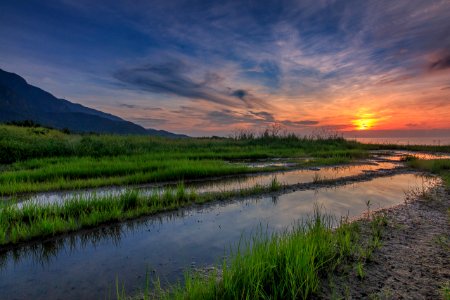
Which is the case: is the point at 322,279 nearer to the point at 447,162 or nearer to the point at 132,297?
the point at 132,297

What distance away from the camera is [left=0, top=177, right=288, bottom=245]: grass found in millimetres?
5355

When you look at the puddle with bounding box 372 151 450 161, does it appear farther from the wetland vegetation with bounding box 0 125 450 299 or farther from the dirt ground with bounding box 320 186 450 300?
the dirt ground with bounding box 320 186 450 300

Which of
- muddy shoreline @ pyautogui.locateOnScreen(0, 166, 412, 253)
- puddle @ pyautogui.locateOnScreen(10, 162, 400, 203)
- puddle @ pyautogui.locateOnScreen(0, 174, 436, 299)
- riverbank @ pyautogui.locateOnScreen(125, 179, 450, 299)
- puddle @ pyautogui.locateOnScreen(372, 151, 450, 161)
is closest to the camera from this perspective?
riverbank @ pyautogui.locateOnScreen(125, 179, 450, 299)

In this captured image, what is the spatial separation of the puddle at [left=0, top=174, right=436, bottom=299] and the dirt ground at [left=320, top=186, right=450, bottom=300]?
70.0 inches

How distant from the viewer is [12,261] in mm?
4477

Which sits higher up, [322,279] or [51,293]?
[322,279]

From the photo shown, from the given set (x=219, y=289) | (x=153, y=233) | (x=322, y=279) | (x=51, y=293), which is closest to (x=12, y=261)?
(x=51, y=293)

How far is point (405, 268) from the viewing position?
3.96 metres

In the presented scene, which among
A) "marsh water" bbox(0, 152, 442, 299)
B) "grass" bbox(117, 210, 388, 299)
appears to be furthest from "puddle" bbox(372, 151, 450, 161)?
"grass" bbox(117, 210, 388, 299)

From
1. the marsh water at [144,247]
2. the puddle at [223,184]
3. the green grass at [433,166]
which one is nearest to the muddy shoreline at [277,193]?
the marsh water at [144,247]

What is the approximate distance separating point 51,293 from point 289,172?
40.8 feet

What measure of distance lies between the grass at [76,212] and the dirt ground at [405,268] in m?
4.89

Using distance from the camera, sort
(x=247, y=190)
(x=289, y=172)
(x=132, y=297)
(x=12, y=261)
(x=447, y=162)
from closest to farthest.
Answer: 1. (x=132, y=297)
2. (x=12, y=261)
3. (x=247, y=190)
4. (x=289, y=172)
5. (x=447, y=162)

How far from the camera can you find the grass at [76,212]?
17.6 feet
